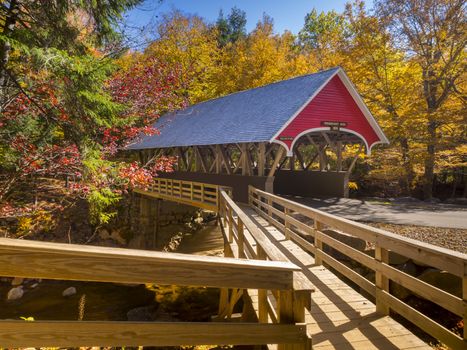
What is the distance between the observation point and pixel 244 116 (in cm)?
1617

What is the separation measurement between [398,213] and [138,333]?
1208cm

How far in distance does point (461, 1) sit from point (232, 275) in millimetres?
21724

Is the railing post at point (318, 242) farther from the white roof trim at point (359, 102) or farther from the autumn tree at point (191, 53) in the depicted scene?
the autumn tree at point (191, 53)

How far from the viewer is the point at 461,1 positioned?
1742 cm

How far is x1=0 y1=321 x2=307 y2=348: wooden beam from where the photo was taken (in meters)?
1.75

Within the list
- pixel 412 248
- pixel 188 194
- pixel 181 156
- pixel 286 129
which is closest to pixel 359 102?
pixel 286 129

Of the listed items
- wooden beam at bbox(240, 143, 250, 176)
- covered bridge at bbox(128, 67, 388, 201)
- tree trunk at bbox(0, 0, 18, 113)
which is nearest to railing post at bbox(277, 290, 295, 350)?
tree trunk at bbox(0, 0, 18, 113)

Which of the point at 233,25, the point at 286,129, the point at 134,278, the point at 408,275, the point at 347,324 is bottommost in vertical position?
the point at 347,324

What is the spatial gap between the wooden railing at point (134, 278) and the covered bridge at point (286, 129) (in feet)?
34.9

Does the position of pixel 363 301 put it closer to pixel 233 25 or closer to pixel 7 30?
pixel 7 30

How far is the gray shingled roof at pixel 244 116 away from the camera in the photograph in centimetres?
1373

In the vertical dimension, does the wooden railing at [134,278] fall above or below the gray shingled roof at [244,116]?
below

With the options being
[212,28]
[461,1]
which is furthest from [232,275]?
[212,28]

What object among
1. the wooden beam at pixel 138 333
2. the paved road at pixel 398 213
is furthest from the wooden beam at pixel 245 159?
the wooden beam at pixel 138 333
